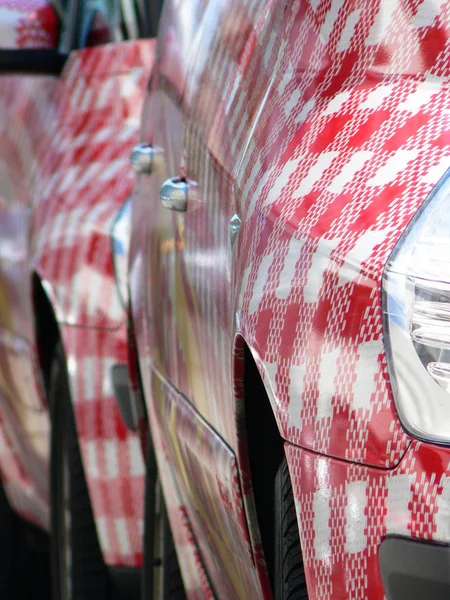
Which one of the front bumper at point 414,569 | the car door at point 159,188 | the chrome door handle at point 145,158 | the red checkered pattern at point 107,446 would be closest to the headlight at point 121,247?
the red checkered pattern at point 107,446

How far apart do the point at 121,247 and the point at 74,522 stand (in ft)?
2.69

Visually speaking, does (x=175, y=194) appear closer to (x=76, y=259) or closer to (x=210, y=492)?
(x=210, y=492)

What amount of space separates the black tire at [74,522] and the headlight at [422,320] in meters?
2.37

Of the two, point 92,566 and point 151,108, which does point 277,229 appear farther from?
point 92,566

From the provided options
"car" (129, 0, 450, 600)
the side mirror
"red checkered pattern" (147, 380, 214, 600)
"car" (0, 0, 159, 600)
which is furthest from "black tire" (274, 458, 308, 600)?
the side mirror

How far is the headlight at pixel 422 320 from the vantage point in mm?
1683

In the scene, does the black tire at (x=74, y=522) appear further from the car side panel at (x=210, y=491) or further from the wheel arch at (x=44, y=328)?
the car side panel at (x=210, y=491)

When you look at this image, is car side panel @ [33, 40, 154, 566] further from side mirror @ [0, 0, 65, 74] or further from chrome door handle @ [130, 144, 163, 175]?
chrome door handle @ [130, 144, 163, 175]

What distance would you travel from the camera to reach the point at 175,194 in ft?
8.93

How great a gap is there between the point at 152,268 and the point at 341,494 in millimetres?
1373

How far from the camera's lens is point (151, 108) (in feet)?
11.4

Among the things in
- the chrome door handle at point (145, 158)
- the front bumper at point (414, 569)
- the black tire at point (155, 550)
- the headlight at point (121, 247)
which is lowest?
the black tire at point (155, 550)

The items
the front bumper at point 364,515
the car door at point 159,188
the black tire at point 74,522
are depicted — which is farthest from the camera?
the black tire at point 74,522

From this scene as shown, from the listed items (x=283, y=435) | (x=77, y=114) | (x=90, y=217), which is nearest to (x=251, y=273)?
(x=283, y=435)
